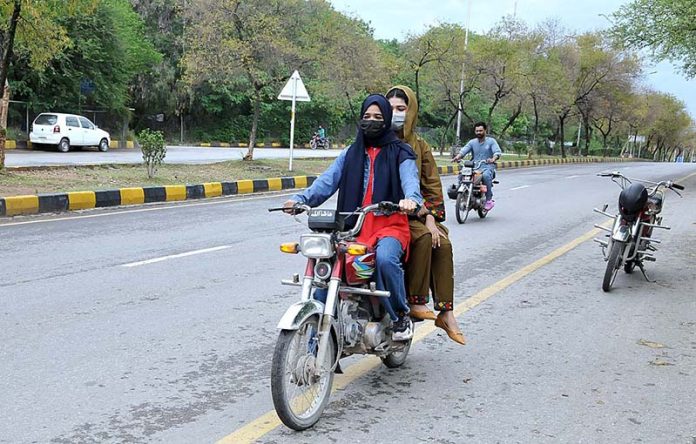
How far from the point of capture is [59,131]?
2592 cm

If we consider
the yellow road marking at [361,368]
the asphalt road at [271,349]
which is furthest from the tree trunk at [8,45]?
the yellow road marking at [361,368]

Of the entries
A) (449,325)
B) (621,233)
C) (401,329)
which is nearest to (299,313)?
(401,329)

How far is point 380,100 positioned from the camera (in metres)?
4.03

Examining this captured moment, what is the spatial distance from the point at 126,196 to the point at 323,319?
→ 10804mm

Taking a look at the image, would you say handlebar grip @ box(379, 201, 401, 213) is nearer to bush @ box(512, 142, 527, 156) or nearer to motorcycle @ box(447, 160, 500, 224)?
motorcycle @ box(447, 160, 500, 224)

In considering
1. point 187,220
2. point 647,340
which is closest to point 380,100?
point 647,340

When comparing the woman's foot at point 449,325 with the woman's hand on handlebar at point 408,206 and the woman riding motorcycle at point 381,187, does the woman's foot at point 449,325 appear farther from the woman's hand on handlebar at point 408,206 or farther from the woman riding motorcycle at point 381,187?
the woman's hand on handlebar at point 408,206

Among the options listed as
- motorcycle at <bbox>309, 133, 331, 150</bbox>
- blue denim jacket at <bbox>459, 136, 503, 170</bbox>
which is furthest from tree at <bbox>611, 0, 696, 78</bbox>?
motorcycle at <bbox>309, 133, 331, 150</bbox>

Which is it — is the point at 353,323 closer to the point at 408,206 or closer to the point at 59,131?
the point at 408,206

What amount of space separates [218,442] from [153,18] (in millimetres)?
42779

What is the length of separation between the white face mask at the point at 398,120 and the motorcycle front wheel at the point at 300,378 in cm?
131

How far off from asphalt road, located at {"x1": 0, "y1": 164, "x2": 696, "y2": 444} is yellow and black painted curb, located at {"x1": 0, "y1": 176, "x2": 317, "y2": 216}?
245cm

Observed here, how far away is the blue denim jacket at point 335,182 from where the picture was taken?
4.07 m

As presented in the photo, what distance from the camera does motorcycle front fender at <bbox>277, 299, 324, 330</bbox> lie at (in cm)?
339
